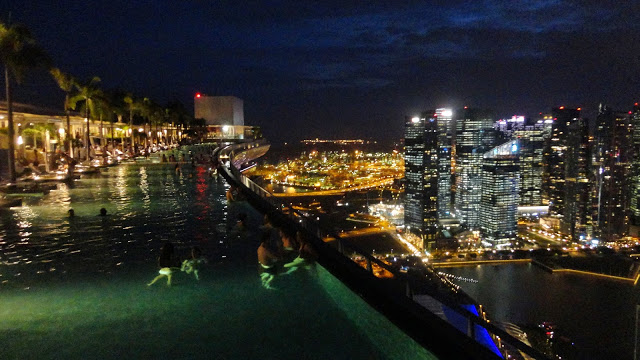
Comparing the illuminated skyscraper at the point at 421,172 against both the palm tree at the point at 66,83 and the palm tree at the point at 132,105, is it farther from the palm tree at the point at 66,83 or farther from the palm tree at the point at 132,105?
the palm tree at the point at 66,83

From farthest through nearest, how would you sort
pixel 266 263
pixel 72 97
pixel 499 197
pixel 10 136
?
pixel 499 197, pixel 72 97, pixel 10 136, pixel 266 263

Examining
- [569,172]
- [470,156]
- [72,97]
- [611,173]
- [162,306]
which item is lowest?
[569,172]

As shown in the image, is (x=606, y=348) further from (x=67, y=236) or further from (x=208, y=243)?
(x=67, y=236)

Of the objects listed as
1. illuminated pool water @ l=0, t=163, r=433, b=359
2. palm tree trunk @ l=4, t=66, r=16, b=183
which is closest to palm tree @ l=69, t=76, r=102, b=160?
palm tree trunk @ l=4, t=66, r=16, b=183

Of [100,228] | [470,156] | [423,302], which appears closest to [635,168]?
[470,156]

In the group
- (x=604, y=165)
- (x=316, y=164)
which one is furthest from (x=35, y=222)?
(x=316, y=164)

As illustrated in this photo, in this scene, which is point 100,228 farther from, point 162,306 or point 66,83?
point 66,83

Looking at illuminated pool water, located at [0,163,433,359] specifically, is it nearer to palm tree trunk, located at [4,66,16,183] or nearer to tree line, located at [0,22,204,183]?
palm tree trunk, located at [4,66,16,183]
